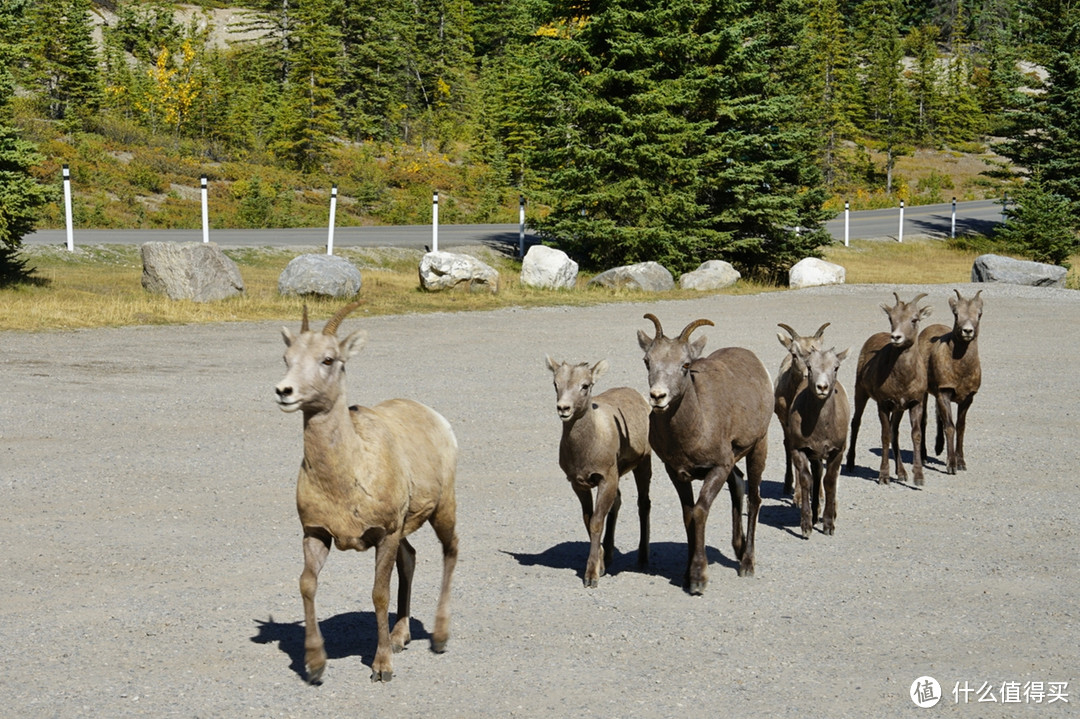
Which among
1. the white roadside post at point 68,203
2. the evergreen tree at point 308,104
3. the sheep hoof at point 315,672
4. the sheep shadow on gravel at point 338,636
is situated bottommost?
the sheep shadow on gravel at point 338,636

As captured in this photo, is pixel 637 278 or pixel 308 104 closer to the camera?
pixel 637 278

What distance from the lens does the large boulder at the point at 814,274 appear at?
32.0 meters

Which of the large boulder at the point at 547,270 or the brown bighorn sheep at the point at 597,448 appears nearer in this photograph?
the brown bighorn sheep at the point at 597,448

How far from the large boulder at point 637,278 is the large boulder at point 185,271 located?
9695mm

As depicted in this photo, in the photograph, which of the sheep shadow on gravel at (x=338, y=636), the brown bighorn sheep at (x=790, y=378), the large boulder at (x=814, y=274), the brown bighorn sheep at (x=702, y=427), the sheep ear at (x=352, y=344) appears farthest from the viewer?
the large boulder at (x=814, y=274)

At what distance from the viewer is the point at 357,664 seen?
633 centimetres

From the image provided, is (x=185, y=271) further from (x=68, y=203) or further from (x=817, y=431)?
(x=817, y=431)

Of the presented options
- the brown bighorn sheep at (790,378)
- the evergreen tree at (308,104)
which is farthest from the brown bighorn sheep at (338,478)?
the evergreen tree at (308,104)

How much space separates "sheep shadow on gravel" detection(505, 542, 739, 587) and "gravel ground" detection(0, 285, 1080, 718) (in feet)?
0.13

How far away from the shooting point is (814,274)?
32.0m

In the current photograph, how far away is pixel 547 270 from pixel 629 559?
19.5 m

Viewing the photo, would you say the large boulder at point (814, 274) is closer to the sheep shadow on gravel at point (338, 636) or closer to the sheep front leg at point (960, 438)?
the sheep front leg at point (960, 438)

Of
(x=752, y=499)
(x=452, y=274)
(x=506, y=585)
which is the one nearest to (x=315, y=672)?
(x=506, y=585)

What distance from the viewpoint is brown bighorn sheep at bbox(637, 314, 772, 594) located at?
780 cm
